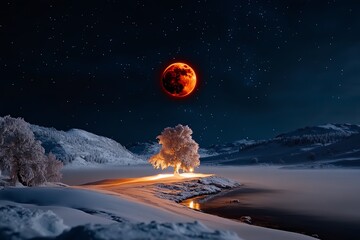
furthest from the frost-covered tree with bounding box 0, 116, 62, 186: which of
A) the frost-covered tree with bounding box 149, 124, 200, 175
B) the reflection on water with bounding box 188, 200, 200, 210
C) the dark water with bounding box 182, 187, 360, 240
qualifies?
the frost-covered tree with bounding box 149, 124, 200, 175

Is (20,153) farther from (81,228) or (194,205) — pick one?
(81,228)

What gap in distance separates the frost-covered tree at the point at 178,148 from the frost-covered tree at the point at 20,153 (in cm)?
3554

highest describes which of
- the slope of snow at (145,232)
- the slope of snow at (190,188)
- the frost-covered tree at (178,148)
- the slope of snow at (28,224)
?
the frost-covered tree at (178,148)

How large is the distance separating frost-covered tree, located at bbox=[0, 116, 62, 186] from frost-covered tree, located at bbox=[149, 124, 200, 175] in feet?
117

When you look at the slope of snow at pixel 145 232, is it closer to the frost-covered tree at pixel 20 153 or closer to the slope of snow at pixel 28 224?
the slope of snow at pixel 28 224

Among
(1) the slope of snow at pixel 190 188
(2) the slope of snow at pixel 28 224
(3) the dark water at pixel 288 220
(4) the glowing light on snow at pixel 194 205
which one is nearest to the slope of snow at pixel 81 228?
(2) the slope of snow at pixel 28 224

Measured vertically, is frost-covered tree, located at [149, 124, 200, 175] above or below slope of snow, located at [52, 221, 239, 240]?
above

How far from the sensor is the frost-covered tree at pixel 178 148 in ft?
269

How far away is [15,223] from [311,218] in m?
30.6

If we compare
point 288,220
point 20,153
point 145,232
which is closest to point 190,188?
point 20,153

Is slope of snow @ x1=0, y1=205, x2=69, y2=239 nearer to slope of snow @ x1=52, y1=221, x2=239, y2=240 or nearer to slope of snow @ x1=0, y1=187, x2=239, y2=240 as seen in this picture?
slope of snow @ x1=0, y1=187, x2=239, y2=240

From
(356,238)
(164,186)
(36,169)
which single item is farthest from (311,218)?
(36,169)

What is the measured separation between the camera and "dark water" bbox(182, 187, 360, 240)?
28847 millimetres

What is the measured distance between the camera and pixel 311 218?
3550cm
